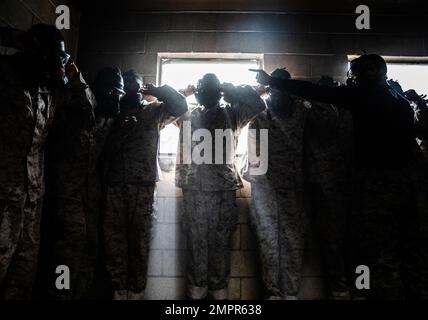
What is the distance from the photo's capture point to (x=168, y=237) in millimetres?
3611

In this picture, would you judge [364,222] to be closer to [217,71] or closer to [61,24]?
[217,71]

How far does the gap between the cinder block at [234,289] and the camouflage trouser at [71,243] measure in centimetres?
138

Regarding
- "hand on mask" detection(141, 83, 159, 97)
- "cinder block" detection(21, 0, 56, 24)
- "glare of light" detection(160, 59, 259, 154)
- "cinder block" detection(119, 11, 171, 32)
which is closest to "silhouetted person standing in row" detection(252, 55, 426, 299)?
"hand on mask" detection(141, 83, 159, 97)

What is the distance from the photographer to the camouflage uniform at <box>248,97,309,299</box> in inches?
119

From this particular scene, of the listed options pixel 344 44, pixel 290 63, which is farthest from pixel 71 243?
pixel 344 44

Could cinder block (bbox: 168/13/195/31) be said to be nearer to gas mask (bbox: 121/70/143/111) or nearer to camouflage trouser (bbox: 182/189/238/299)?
gas mask (bbox: 121/70/143/111)

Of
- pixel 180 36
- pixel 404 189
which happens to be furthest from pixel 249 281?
pixel 180 36

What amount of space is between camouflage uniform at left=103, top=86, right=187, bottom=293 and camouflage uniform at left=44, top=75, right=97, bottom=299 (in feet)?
0.62

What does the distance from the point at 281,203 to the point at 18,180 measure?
82.4 inches

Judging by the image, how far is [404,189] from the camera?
266cm

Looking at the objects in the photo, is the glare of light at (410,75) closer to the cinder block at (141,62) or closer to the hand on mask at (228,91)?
the hand on mask at (228,91)

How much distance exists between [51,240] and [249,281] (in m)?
1.89

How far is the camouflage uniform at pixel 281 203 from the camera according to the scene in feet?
9.95

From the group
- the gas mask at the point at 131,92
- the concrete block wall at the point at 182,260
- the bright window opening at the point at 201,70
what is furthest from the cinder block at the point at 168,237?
the bright window opening at the point at 201,70
